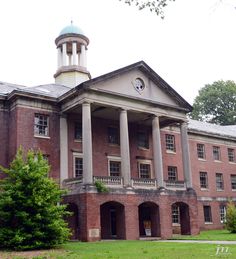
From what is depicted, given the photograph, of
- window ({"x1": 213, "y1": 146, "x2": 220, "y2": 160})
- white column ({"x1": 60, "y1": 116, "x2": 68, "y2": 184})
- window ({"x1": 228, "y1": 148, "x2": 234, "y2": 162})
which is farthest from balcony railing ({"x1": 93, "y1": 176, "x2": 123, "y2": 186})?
window ({"x1": 228, "y1": 148, "x2": 234, "y2": 162})

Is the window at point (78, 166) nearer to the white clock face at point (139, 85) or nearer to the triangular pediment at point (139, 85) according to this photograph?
the triangular pediment at point (139, 85)

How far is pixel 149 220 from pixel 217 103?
43.0m

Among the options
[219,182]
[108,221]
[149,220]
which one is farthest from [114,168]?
[219,182]

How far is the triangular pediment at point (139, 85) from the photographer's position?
2979cm

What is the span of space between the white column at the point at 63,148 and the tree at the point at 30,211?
8.03 metres

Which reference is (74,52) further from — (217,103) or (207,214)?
(217,103)

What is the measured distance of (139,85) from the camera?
32.3 metres

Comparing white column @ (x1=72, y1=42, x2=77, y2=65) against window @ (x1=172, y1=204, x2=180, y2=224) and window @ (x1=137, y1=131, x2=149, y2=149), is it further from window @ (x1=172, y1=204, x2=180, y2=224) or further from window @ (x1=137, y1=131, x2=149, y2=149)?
window @ (x1=172, y1=204, x2=180, y2=224)

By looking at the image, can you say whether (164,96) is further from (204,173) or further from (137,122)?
(204,173)

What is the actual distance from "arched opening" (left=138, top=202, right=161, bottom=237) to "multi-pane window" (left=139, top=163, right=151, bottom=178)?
2890 millimetres

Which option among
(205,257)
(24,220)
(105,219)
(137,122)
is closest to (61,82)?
(137,122)

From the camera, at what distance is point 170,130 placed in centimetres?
3984

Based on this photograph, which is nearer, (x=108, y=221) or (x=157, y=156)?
(x=157, y=156)

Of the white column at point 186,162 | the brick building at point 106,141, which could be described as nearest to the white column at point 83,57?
the brick building at point 106,141
